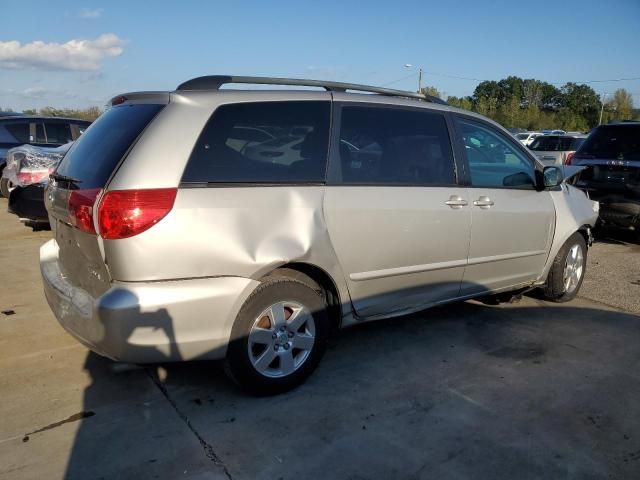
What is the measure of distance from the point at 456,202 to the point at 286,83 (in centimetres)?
150

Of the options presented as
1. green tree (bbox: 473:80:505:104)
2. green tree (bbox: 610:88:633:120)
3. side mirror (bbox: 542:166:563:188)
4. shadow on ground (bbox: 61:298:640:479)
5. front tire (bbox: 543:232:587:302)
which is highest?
green tree (bbox: 473:80:505:104)

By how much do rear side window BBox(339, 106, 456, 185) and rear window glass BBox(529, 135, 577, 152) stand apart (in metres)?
13.3

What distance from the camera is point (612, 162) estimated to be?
7812mm

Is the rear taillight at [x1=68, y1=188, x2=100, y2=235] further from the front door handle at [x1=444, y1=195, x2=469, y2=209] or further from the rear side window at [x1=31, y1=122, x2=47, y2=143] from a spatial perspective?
the rear side window at [x1=31, y1=122, x2=47, y2=143]

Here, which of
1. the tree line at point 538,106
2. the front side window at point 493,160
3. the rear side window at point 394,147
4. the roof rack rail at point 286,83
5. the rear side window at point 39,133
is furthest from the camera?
the tree line at point 538,106

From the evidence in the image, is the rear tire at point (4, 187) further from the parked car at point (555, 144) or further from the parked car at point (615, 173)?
the parked car at point (555, 144)

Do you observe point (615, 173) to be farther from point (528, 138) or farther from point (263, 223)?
point (528, 138)

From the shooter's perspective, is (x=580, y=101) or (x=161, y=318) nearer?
(x=161, y=318)

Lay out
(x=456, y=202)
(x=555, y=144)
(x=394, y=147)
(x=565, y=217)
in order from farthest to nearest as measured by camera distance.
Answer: (x=555, y=144) → (x=565, y=217) → (x=456, y=202) → (x=394, y=147)

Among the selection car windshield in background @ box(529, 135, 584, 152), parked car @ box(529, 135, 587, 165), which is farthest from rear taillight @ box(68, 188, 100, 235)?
car windshield in background @ box(529, 135, 584, 152)

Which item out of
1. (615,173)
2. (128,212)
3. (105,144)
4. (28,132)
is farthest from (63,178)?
(28,132)

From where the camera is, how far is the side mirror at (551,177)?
4.75 meters

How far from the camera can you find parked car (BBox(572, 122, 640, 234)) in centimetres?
757

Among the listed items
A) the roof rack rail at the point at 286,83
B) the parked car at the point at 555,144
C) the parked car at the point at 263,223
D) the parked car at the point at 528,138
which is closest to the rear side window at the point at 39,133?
the parked car at the point at 263,223
